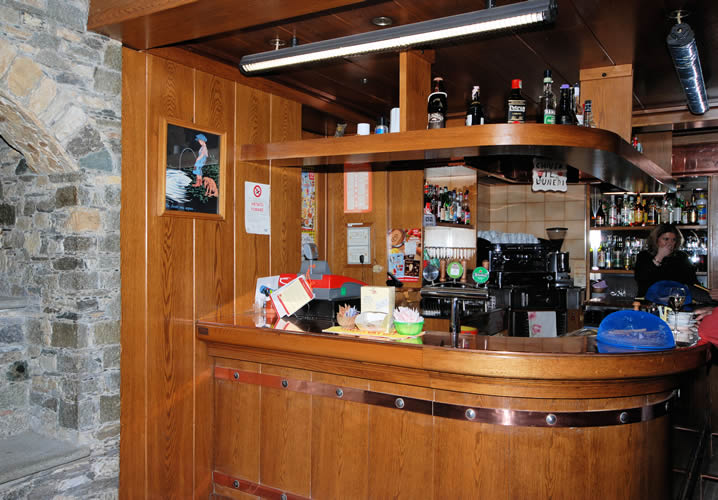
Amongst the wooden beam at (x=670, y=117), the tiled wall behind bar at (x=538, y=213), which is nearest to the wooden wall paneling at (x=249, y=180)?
the wooden beam at (x=670, y=117)

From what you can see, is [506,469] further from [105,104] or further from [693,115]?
[693,115]

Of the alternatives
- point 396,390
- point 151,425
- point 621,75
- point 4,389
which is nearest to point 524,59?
point 621,75

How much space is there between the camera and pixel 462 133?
3.02 meters

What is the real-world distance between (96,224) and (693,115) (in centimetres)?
498

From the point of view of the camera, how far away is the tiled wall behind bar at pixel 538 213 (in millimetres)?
7000

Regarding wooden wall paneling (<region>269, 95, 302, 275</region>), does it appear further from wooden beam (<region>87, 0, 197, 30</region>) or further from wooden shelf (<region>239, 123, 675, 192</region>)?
wooden beam (<region>87, 0, 197, 30</region>)

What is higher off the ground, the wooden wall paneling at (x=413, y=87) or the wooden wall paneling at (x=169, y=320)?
the wooden wall paneling at (x=413, y=87)

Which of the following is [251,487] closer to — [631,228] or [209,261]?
[209,261]

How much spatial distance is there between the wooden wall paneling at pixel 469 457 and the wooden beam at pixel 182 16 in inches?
79.1

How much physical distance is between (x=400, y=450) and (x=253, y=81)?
279cm

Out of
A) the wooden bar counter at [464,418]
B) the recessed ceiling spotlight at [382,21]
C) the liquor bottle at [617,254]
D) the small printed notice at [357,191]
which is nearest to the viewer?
the wooden bar counter at [464,418]

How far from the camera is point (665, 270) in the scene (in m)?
5.48

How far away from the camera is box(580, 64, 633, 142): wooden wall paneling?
3932 mm

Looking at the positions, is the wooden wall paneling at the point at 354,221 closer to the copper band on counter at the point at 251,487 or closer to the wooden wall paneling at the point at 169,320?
the wooden wall paneling at the point at 169,320
